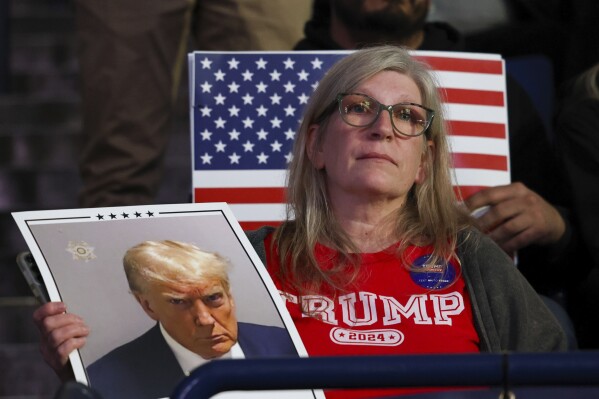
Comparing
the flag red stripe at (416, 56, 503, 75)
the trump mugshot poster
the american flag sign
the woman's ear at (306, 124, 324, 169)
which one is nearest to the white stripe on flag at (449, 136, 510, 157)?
the american flag sign

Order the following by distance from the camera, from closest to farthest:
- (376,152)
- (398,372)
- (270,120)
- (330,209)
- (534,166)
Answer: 1. (398,372)
2. (376,152)
3. (330,209)
4. (270,120)
5. (534,166)

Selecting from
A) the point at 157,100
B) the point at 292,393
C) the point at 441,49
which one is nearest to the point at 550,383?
the point at 292,393

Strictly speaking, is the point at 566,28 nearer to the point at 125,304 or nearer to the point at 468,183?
the point at 468,183

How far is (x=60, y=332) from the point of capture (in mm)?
2879

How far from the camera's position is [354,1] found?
16.2 ft

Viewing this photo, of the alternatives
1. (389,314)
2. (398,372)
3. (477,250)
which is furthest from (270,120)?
(398,372)

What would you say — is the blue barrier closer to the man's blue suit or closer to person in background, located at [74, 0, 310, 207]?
the man's blue suit

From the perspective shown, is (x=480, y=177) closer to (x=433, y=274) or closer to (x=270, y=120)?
(x=270, y=120)

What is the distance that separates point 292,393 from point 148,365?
0.98 feet

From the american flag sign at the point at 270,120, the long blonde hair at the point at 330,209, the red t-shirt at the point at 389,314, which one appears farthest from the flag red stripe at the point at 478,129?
the red t-shirt at the point at 389,314

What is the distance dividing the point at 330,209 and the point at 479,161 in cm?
112

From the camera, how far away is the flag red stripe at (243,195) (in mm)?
4379

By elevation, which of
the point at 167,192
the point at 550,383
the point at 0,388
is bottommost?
the point at 0,388

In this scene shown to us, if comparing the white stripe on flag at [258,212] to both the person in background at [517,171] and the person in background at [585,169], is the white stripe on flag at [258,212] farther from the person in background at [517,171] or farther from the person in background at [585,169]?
the person in background at [585,169]
